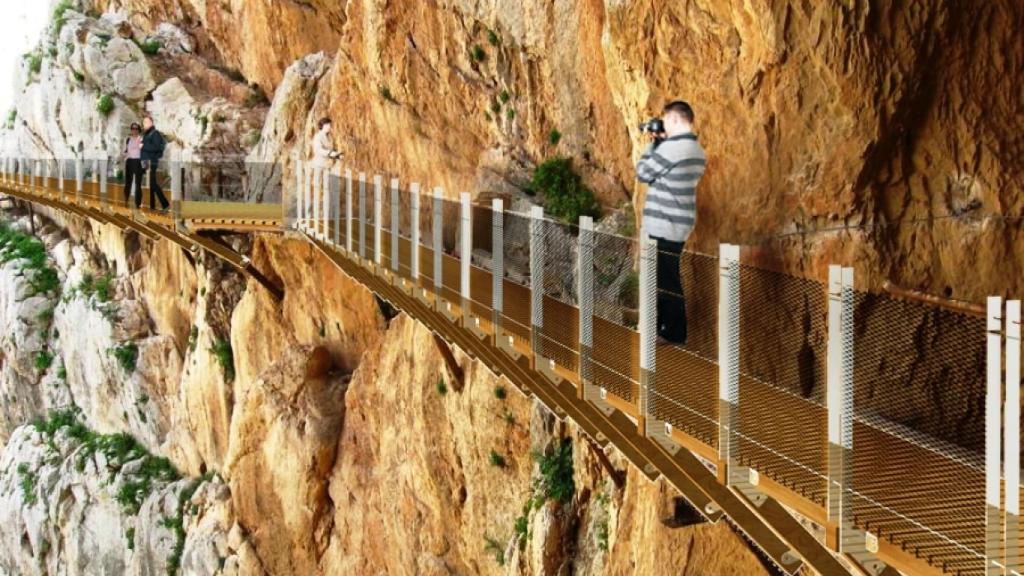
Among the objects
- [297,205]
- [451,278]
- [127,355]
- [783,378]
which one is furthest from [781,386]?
[127,355]

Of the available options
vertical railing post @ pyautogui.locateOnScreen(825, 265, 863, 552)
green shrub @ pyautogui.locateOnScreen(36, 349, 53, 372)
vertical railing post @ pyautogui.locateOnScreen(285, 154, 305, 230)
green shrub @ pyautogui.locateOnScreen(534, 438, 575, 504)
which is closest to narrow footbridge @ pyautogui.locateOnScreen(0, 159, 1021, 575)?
vertical railing post @ pyautogui.locateOnScreen(825, 265, 863, 552)

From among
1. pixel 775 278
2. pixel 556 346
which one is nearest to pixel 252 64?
pixel 556 346

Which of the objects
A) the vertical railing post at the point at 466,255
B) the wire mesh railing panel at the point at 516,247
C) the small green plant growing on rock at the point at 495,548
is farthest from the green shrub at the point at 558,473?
the wire mesh railing panel at the point at 516,247

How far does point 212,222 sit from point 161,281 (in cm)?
969

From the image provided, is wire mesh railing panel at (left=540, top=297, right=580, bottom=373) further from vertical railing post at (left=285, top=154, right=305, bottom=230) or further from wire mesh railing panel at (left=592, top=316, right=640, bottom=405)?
vertical railing post at (left=285, top=154, right=305, bottom=230)

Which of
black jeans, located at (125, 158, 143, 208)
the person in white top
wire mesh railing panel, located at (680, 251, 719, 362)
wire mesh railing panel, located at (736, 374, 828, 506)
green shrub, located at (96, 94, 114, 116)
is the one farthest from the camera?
green shrub, located at (96, 94, 114, 116)

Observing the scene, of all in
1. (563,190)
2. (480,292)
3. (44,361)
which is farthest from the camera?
(44,361)

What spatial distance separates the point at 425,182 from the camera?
21.3 meters

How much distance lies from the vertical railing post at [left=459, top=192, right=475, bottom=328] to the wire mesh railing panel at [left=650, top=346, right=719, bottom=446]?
Answer: 421 centimetres

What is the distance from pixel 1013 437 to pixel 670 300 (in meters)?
3.39

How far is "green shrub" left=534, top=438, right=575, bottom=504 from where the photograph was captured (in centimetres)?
1623

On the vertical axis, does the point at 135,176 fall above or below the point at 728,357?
above

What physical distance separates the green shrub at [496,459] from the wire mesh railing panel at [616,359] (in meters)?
8.24

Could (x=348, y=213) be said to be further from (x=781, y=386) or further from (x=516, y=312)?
(x=781, y=386)
